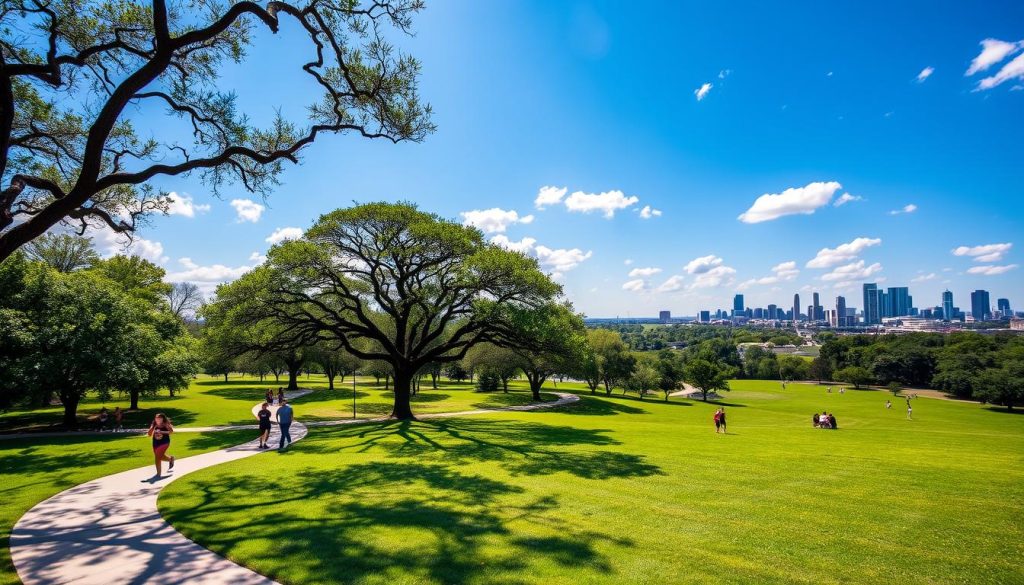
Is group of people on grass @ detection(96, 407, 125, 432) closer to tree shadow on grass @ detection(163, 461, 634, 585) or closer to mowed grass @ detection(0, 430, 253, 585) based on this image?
mowed grass @ detection(0, 430, 253, 585)

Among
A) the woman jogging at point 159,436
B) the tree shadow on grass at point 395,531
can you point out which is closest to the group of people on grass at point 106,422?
the woman jogging at point 159,436

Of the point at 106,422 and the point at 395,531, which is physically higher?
the point at 395,531

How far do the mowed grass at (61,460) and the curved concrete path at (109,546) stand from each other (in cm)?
27

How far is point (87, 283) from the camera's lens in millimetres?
24219

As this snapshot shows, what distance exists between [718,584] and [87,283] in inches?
1268

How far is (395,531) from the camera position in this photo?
8414 mm

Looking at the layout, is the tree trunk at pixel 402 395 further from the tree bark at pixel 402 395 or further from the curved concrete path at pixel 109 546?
the curved concrete path at pixel 109 546

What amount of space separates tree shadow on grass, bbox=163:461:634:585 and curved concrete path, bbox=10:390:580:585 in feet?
1.23

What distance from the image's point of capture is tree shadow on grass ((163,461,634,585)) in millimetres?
6875

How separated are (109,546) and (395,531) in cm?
503

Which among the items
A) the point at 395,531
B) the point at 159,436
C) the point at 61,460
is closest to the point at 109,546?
the point at 395,531

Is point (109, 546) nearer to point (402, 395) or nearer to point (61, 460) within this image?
point (61, 460)

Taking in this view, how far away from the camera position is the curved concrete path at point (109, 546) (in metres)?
6.74

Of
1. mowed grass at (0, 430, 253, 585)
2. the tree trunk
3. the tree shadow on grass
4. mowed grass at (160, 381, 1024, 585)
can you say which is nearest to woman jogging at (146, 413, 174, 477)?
mowed grass at (160, 381, 1024, 585)
